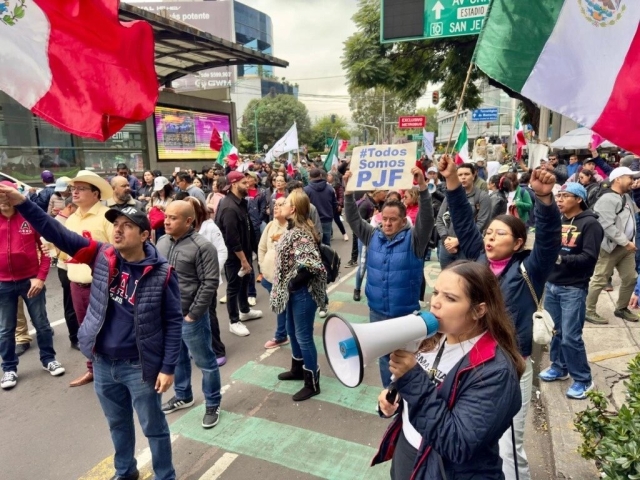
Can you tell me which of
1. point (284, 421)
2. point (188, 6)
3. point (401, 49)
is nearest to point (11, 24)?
point (284, 421)

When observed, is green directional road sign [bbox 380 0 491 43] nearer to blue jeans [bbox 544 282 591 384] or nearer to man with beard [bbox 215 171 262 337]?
man with beard [bbox 215 171 262 337]

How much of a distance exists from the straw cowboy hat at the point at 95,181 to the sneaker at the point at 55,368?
1.96 meters

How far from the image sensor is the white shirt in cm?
171

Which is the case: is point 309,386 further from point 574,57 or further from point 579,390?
point 574,57

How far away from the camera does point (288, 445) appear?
3521 millimetres

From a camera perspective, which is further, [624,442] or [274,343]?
[274,343]

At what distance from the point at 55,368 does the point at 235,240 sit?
2359 mm

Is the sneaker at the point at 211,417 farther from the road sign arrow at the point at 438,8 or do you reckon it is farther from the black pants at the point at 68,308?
the road sign arrow at the point at 438,8

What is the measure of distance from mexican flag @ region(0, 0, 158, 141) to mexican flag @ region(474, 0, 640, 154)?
2.14m

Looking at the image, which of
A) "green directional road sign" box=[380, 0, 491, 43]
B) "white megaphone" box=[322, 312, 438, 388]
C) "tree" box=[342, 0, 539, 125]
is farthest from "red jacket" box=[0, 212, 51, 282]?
"tree" box=[342, 0, 539, 125]

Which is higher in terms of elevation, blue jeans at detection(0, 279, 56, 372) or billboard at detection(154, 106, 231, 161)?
billboard at detection(154, 106, 231, 161)

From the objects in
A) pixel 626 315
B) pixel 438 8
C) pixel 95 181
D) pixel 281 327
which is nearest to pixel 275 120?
pixel 438 8

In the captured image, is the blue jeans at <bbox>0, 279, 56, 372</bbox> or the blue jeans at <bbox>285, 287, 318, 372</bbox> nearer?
the blue jeans at <bbox>285, 287, 318, 372</bbox>

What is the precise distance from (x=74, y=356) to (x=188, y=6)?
75.7 m
